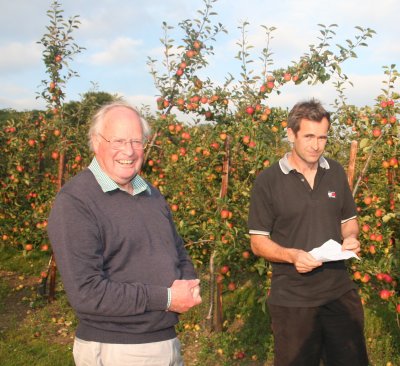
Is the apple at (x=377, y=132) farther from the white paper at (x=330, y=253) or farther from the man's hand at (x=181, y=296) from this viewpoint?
the man's hand at (x=181, y=296)

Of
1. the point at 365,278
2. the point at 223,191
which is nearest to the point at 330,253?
the point at 365,278

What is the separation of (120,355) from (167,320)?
21 centimetres

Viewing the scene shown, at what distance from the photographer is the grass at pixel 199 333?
13.0ft

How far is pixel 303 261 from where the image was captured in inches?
86.9

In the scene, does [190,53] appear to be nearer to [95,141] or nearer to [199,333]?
[199,333]

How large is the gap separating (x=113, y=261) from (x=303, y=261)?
3.07 feet

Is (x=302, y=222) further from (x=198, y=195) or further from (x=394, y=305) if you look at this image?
(x=198, y=195)

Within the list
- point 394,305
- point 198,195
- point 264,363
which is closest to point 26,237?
point 198,195

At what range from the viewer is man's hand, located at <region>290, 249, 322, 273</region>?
218 centimetres

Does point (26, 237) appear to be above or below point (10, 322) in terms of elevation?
above

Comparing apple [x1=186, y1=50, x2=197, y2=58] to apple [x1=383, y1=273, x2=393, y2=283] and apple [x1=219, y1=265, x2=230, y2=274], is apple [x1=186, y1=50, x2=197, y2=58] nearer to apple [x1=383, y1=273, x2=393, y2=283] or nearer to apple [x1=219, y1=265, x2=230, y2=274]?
apple [x1=219, y1=265, x2=230, y2=274]

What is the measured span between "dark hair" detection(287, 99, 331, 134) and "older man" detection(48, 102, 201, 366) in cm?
94

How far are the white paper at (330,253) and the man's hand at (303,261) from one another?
0.03 m

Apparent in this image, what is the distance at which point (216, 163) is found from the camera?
14.5ft
